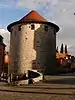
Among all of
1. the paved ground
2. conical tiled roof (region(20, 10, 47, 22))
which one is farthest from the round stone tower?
the paved ground

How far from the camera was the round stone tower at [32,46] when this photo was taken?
2131 inches

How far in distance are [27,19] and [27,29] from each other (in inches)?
94.2

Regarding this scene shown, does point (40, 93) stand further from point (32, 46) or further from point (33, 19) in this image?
point (33, 19)

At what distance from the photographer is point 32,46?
5447 centimetres

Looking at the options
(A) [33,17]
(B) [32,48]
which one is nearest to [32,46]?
(B) [32,48]

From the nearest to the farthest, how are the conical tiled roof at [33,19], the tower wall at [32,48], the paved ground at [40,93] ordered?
the paved ground at [40,93] < the tower wall at [32,48] < the conical tiled roof at [33,19]

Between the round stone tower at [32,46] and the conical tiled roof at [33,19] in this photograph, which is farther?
the conical tiled roof at [33,19]

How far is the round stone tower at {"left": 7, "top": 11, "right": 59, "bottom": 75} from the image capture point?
54.1 meters

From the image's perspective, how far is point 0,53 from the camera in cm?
7206

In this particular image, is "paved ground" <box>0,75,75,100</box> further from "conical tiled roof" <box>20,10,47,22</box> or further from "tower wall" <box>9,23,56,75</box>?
"conical tiled roof" <box>20,10,47,22</box>

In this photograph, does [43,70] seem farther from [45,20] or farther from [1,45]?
[1,45]

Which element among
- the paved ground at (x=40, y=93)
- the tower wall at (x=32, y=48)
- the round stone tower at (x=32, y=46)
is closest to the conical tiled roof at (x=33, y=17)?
the round stone tower at (x=32, y=46)

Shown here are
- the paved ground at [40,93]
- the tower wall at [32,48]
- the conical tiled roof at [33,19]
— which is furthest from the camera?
the conical tiled roof at [33,19]

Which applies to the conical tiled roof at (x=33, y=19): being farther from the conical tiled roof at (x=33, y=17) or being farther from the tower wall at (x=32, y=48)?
the tower wall at (x=32, y=48)
